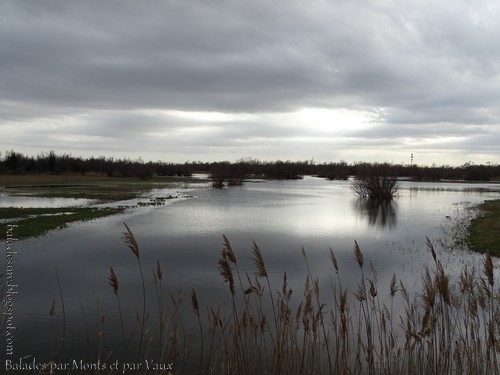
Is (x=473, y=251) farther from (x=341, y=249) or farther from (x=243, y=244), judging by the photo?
(x=243, y=244)

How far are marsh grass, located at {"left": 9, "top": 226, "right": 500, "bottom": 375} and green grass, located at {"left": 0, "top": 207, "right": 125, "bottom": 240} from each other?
37.8ft

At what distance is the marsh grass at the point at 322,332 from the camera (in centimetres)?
490

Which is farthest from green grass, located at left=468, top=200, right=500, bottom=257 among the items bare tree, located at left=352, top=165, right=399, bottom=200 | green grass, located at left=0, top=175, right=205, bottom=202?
green grass, located at left=0, top=175, right=205, bottom=202

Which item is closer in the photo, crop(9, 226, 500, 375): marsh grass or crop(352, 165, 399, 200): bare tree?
crop(9, 226, 500, 375): marsh grass

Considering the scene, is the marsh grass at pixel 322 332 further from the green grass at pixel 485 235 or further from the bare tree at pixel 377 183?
the bare tree at pixel 377 183

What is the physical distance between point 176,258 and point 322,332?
7.67m

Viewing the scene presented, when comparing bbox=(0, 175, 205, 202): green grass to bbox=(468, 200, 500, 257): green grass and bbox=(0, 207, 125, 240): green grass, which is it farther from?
bbox=(468, 200, 500, 257): green grass

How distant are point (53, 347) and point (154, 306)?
8.89 ft

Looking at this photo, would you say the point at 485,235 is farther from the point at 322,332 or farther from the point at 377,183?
the point at 377,183

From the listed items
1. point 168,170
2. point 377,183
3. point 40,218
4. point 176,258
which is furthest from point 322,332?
point 168,170

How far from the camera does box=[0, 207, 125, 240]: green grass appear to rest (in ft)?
62.5

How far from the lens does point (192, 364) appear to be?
650 centimetres

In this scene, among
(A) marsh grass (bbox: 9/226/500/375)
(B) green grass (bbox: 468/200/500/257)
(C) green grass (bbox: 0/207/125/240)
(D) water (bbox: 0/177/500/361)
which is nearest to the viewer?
(A) marsh grass (bbox: 9/226/500/375)

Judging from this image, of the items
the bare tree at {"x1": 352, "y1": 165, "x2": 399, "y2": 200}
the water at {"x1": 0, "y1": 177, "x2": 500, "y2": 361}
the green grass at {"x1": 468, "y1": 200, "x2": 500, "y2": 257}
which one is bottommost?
the water at {"x1": 0, "y1": 177, "x2": 500, "y2": 361}
